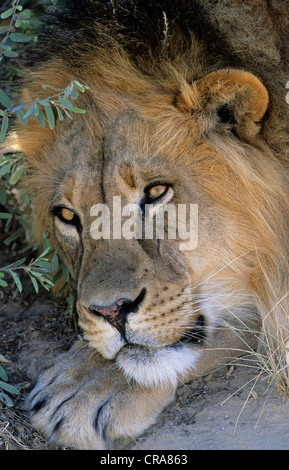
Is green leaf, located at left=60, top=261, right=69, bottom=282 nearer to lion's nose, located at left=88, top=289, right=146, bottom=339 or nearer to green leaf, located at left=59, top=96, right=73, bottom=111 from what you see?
lion's nose, located at left=88, top=289, right=146, bottom=339

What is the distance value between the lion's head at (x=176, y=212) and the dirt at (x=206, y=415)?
0.21 m

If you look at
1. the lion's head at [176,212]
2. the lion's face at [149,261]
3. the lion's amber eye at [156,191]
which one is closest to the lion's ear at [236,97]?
the lion's head at [176,212]

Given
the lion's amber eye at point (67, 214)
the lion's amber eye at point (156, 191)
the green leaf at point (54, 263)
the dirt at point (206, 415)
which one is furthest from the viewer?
the green leaf at point (54, 263)

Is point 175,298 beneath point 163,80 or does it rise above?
beneath

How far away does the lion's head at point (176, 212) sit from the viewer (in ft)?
10.6

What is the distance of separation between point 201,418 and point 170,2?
2134mm

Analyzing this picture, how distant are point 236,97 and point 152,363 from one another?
4.49 feet

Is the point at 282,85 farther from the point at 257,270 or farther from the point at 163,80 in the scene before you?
the point at 257,270

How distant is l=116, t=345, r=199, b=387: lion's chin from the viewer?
3.28 meters

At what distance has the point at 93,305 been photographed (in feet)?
10.5

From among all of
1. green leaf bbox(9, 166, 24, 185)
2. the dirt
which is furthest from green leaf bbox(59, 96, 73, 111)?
the dirt

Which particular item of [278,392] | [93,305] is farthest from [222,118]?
[278,392]

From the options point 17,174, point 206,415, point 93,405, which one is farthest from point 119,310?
point 17,174

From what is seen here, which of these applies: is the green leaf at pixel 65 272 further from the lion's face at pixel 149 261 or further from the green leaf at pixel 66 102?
the green leaf at pixel 66 102
